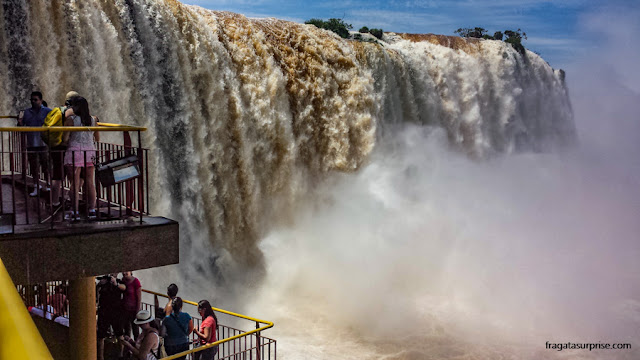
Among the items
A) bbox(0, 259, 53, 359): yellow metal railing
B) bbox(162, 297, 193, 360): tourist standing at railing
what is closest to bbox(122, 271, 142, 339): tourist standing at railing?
bbox(162, 297, 193, 360): tourist standing at railing

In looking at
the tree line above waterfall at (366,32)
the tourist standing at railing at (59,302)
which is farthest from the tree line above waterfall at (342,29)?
the tourist standing at railing at (59,302)

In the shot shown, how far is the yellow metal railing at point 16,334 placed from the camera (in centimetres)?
228

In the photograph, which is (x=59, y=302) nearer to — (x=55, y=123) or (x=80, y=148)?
(x=80, y=148)

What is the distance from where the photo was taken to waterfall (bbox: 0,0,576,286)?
37.1ft

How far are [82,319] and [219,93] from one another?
32.1 feet

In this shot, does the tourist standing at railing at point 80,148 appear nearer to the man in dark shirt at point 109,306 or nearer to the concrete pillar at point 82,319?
the concrete pillar at point 82,319

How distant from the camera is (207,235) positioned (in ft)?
47.9

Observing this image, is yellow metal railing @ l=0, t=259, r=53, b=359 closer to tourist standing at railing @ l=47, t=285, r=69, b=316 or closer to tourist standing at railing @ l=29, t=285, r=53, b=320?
tourist standing at railing @ l=29, t=285, r=53, b=320

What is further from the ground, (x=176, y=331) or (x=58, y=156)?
(x=58, y=156)

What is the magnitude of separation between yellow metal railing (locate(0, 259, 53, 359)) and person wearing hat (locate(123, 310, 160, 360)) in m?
3.89

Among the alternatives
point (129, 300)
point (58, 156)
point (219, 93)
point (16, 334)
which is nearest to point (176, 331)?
point (129, 300)

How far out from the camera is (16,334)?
7.63ft

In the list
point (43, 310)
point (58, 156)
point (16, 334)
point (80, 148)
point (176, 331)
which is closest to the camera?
point (16, 334)

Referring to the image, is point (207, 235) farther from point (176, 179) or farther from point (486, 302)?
point (486, 302)
